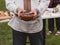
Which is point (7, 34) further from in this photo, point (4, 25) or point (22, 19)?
point (22, 19)

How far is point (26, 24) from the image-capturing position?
9.55ft

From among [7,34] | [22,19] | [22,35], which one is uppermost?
[22,19]

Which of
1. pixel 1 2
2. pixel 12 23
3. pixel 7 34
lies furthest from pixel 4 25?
pixel 12 23

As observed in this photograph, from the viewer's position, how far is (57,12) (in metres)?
4.18

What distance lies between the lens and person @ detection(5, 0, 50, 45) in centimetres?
287

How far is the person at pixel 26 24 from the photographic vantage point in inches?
113

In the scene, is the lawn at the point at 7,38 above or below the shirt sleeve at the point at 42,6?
below

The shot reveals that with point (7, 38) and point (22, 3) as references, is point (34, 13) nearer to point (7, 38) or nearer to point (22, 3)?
point (22, 3)

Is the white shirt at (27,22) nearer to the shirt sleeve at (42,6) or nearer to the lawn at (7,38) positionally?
the shirt sleeve at (42,6)

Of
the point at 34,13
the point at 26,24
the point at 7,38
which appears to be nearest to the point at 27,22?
the point at 26,24

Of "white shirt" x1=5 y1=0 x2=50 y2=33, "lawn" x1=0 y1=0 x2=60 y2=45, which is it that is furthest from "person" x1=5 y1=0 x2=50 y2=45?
"lawn" x1=0 y1=0 x2=60 y2=45

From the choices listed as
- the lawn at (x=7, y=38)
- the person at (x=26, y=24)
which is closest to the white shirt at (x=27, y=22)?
the person at (x=26, y=24)

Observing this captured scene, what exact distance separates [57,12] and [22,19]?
147 centimetres

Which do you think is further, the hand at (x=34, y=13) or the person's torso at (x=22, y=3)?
the person's torso at (x=22, y=3)
